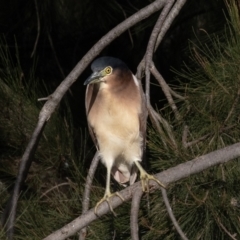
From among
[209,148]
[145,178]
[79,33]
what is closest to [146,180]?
[145,178]

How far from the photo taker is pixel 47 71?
3.07 m

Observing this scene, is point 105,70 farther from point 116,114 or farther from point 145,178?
point 145,178

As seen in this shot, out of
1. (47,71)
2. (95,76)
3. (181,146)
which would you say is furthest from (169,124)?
(47,71)

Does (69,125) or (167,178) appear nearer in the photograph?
(167,178)

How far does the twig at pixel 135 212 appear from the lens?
183cm

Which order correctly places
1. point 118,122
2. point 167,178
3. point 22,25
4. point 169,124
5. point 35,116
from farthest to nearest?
point 22,25 < point 35,116 < point 118,122 < point 169,124 < point 167,178

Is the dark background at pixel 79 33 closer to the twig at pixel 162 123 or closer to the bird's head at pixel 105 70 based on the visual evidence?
the bird's head at pixel 105 70

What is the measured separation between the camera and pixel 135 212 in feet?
6.12

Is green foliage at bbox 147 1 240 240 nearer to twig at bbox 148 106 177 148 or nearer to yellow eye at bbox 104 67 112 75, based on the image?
twig at bbox 148 106 177 148

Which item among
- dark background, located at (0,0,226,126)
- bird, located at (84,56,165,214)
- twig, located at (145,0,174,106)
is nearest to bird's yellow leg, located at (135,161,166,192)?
bird, located at (84,56,165,214)

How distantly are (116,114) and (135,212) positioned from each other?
409 millimetres

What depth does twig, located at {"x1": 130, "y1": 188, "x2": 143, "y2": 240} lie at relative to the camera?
1833 millimetres

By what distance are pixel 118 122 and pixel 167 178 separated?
39 centimetres

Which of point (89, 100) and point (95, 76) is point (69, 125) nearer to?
point (89, 100)
